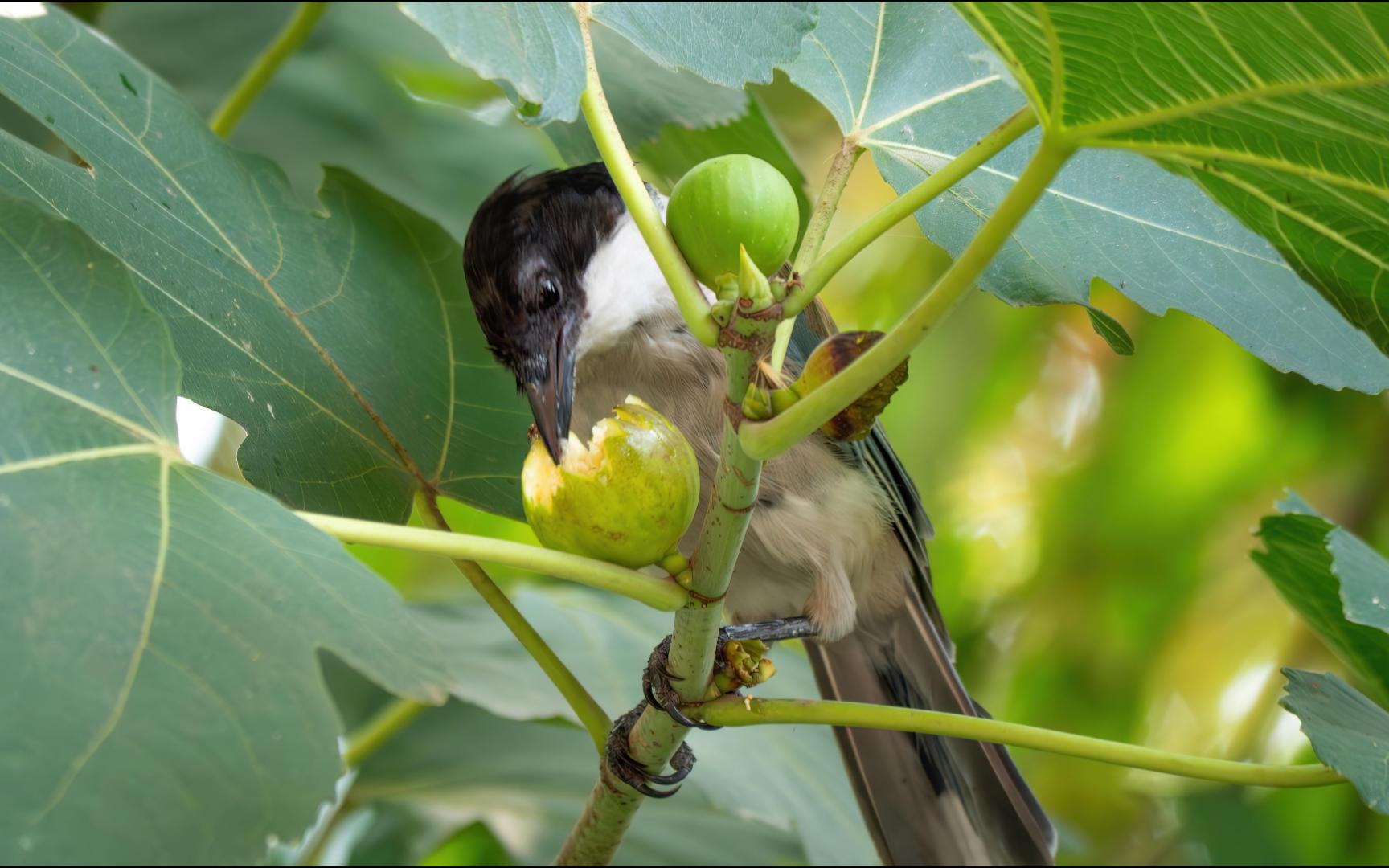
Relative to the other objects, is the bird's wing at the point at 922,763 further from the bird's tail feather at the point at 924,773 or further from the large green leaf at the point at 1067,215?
the large green leaf at the point at 1067,215

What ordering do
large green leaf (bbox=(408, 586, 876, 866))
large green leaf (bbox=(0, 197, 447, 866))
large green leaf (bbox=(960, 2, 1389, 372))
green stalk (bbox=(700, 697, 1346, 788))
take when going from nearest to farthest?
large green leaf (bbox=(0, 197, 447, 866))
large green leaf (bbox=(960, 2, 1389, 372))
green stalk (bbox=(700, 697, 1346, 788))
large green leaf (bbox=(408, 586, 876, 866))

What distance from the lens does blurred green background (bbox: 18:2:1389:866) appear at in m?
2.38

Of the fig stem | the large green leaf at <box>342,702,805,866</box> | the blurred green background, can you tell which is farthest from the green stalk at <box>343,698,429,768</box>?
the fig stem

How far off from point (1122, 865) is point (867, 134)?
200cm

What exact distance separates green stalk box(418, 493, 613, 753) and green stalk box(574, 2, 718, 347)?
1.68ft

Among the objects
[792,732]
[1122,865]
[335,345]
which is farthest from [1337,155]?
[1122,865]

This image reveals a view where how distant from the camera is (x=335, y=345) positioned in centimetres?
150

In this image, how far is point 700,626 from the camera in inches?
45.8

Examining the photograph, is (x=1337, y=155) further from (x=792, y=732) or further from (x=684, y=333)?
(x=792, y=732)

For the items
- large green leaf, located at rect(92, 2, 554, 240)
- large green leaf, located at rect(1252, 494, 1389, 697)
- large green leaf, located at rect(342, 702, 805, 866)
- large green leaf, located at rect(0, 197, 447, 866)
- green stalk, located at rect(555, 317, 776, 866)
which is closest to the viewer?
large green leaf, located at rect(0, 197, 447, 866)

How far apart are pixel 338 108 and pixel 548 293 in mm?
728

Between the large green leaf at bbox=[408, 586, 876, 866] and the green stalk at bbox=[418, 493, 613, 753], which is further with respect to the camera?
the large green leaf at bbox=[408, 586, 876, 866]

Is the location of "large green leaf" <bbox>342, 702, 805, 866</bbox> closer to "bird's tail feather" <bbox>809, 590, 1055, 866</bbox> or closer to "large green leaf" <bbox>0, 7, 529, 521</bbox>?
"bird's tail feather" <bbox>809, 590, 1055, 866</bbox>

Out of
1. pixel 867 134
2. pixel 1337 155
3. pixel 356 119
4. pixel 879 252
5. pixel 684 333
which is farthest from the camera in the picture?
pixel 879 252
